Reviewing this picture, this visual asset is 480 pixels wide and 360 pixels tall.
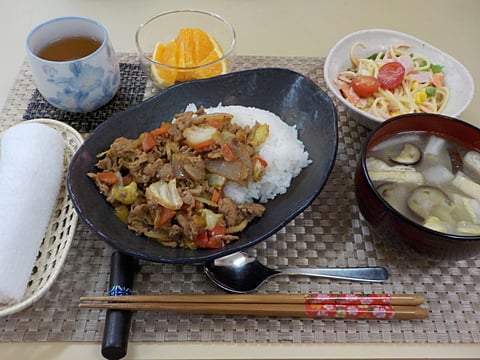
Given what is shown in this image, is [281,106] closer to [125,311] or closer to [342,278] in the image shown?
[342,278]

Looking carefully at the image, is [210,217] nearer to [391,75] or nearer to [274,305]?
[274,305]

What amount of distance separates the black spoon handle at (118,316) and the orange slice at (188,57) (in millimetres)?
710

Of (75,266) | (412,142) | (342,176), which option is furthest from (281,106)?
(75,266)

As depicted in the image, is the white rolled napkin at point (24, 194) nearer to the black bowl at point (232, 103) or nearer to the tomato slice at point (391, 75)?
the black bowl at point (232, 103)

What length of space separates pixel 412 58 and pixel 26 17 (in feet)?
5.84

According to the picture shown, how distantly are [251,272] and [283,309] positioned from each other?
14 centimetres

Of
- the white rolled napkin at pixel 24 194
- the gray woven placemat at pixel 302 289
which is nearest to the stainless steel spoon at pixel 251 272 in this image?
the gray woven placemat at pixel 302 289

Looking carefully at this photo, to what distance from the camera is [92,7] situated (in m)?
2.25

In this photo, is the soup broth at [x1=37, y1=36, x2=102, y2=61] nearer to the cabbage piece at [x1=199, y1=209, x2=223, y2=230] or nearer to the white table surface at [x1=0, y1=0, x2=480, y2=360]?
the white table surface at [x1=0, y1=0, x2=480, y2=360]

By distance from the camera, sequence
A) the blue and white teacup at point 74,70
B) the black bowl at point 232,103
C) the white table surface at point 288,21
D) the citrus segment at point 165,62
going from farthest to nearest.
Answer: the white table surface at point 288,21, the citrus segment at point 165,62, the blue and white teacup at point 74,70, the black bowl at point 232,103

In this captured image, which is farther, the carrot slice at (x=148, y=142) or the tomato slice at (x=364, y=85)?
the tomato slice at (x=364, y=85)

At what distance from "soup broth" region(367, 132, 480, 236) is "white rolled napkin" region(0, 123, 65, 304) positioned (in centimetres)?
92

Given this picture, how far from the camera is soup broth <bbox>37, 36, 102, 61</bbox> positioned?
5.08ft

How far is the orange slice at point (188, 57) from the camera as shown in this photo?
64.1 inches
